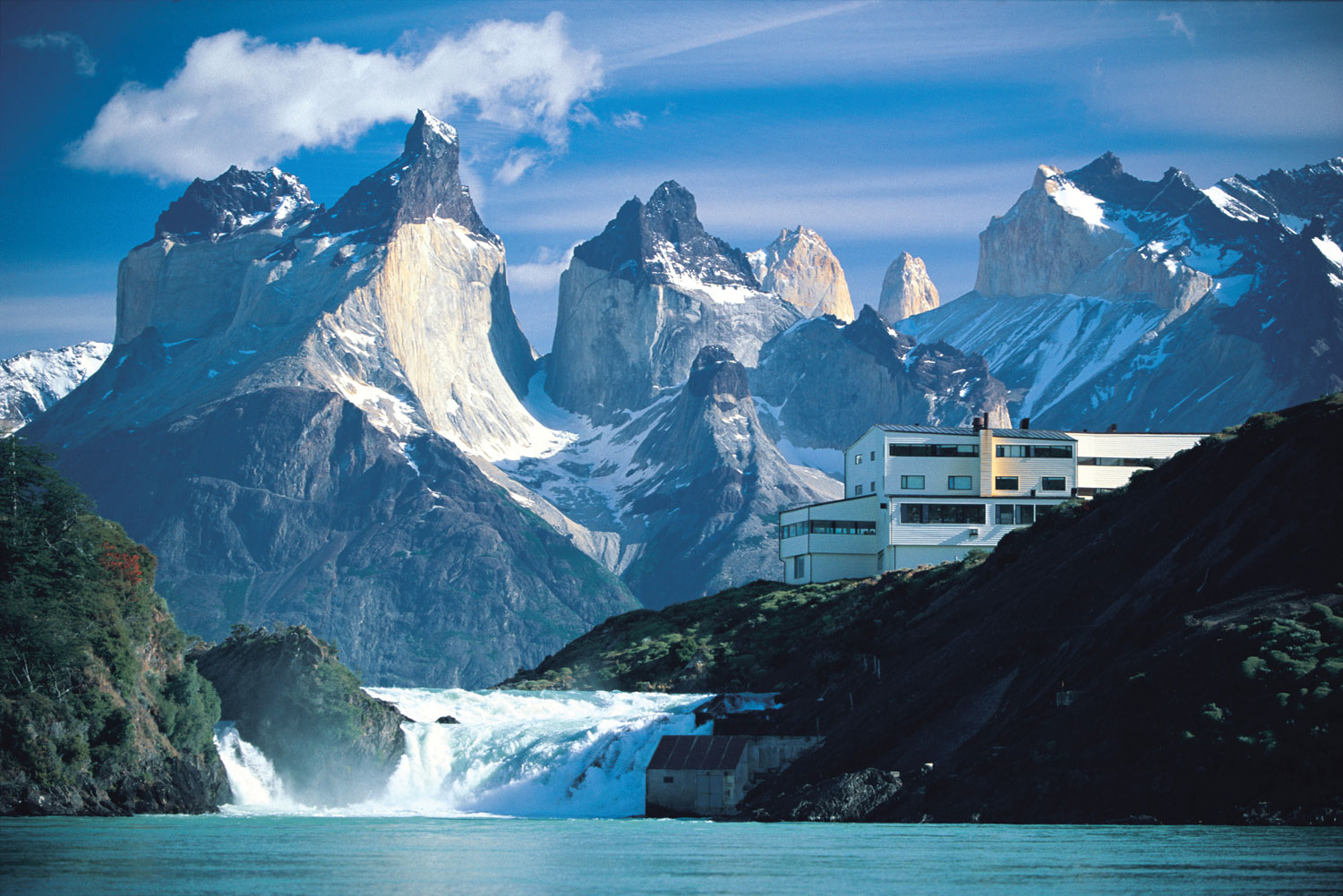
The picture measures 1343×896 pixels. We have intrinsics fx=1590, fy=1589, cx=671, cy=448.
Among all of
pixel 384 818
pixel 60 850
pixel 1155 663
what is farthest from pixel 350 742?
pixel 1155 663

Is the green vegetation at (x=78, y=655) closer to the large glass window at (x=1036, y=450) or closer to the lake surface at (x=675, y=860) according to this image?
the lake surface at (x=675, y=860)

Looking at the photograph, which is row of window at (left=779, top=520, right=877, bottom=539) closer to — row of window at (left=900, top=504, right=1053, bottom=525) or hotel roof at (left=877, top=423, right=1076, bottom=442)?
row of window at (left=900, top=504, right=1053, bottom=525)

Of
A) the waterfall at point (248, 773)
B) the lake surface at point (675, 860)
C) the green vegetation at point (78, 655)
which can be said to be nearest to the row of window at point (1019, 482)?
the lake surface at point (675, 860)

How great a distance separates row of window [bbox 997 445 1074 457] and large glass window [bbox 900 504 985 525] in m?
8.12

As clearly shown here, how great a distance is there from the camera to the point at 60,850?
63.6 metres

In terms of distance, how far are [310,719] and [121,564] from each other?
19586 mm

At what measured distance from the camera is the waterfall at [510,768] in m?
103

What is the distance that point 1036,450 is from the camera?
144 metres

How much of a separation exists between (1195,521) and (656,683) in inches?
2386

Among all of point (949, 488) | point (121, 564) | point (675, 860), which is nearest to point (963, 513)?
point (949, 488)

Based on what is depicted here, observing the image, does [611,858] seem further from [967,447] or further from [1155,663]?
[967,447]

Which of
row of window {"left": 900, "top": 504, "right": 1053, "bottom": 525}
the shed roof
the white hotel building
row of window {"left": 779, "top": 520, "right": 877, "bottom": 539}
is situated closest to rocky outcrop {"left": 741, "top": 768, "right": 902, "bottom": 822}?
the shed roof

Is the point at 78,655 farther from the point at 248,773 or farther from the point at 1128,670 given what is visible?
the point at 1128,670

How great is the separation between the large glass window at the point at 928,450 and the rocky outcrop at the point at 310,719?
5235 centimetres
